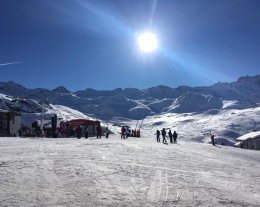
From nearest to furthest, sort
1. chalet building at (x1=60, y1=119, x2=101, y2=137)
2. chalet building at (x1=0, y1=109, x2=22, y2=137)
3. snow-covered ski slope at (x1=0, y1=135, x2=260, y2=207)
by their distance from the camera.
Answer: snow-covered ski slope at (x1=0, y1=135, x2=260, y2=207)
chalet building at (x1=60, y1=119, x2=101, y2=137)
chalet building at (x1=0, y1=109, x2=22, y2=137)

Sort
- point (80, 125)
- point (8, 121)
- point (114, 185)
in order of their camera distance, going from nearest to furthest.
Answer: point (114, 185) → point (80, 125) → point (8, 121)

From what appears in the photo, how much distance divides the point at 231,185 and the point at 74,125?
45.8m

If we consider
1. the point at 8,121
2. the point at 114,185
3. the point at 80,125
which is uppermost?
the point at 8,121

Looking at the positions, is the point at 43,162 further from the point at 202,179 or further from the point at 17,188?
the point at 202,179

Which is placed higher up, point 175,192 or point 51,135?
point 51,135

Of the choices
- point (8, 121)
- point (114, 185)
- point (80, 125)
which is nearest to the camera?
point (114, 185)

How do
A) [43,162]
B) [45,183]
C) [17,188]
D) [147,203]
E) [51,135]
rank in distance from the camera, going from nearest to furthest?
1. [147,203]
2. [17,188]
3. [45,183]
4. [43,162]
5. [51,135]

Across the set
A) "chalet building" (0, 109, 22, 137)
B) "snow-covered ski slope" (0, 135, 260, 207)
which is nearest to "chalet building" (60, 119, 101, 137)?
"chalet building" (0, 109, 22, 137)

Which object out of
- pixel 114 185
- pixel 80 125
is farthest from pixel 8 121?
pixel 114 185

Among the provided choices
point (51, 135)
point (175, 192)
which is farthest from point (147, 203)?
point (51, 135)

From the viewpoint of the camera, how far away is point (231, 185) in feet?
42.3

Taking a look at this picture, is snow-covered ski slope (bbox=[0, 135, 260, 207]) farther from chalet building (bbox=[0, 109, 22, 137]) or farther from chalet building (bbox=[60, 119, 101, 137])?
chalet building (bbox=[0, 109, 22, 137])

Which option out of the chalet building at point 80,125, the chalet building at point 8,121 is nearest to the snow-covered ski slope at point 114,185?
the chalet building at point 80,125

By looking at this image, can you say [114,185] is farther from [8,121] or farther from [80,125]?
[8,121]
